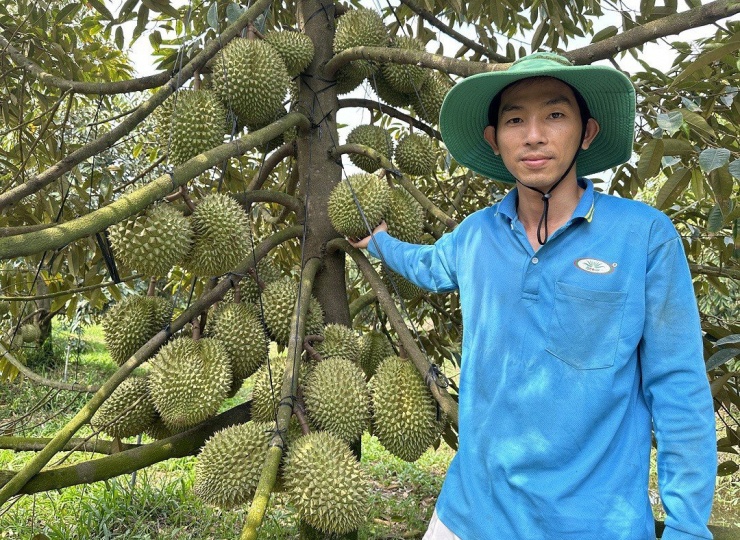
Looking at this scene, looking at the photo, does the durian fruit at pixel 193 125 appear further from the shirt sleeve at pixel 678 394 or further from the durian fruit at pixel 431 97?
the shirt sleeve at pixel 678 394

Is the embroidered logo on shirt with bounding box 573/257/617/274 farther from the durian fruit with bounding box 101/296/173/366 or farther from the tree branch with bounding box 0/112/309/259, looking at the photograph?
the durian fruit with bounding box 101/296/173/366

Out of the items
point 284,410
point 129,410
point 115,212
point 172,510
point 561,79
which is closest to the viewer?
point 115,212

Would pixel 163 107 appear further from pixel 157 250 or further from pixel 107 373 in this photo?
pixel 107 373

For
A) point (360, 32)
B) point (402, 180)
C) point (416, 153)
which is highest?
point (360, 32)

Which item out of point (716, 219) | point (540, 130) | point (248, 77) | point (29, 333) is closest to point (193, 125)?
point (248, 77)

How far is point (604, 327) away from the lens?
1.28 metres

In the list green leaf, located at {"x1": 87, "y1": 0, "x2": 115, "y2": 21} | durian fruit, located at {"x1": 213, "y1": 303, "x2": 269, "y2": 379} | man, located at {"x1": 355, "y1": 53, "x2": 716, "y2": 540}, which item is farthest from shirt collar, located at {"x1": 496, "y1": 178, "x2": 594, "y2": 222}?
green leaf, located at {"x1": 87, "y1": 0, "x2": 115, "y2": 21}

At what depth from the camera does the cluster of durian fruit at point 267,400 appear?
1465mm

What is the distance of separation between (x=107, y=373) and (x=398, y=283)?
6.08m

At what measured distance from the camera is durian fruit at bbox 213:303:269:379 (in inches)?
68.6

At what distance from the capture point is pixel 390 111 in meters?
2.25

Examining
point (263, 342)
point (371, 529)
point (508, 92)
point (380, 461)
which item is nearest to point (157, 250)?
point (263, 342)

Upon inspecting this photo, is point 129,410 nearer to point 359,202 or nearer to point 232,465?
point 232,465

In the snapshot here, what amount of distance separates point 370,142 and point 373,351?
2.32ft
